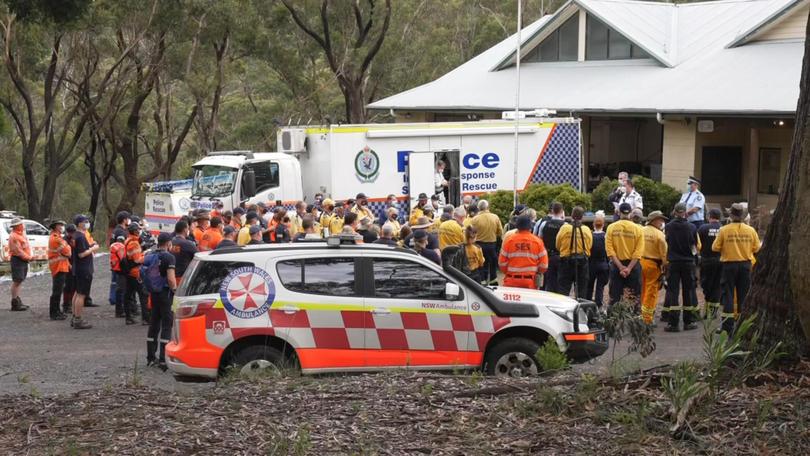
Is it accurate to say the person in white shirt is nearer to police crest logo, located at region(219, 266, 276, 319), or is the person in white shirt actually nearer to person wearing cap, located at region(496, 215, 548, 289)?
person wearing cap, located at region(496, 215, 548, 289)

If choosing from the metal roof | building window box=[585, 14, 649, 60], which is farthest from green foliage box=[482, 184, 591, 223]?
building window box=[585, 14, 649, 60]

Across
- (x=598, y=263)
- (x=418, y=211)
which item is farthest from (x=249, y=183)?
(x=598, y=263)

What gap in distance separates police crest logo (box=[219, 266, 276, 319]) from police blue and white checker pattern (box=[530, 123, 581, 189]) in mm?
14625

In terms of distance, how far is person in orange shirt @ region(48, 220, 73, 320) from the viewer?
1580cm

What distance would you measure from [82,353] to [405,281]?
547cm

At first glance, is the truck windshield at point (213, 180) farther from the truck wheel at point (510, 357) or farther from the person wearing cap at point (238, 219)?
the truck wheel at point (510, 357)

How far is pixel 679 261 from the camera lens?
1340 centimetres

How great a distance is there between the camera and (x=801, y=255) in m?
5.85

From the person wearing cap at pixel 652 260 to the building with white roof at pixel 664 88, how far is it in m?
9.34

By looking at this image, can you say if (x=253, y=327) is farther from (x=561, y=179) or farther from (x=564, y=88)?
(x=564, y=88)

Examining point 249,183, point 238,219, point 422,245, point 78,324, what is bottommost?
point 78,324

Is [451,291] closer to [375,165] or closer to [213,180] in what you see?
[375,165]

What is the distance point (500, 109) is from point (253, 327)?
19589mm

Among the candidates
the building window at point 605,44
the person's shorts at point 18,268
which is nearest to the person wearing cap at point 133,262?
the person's shorts at point 18,268
